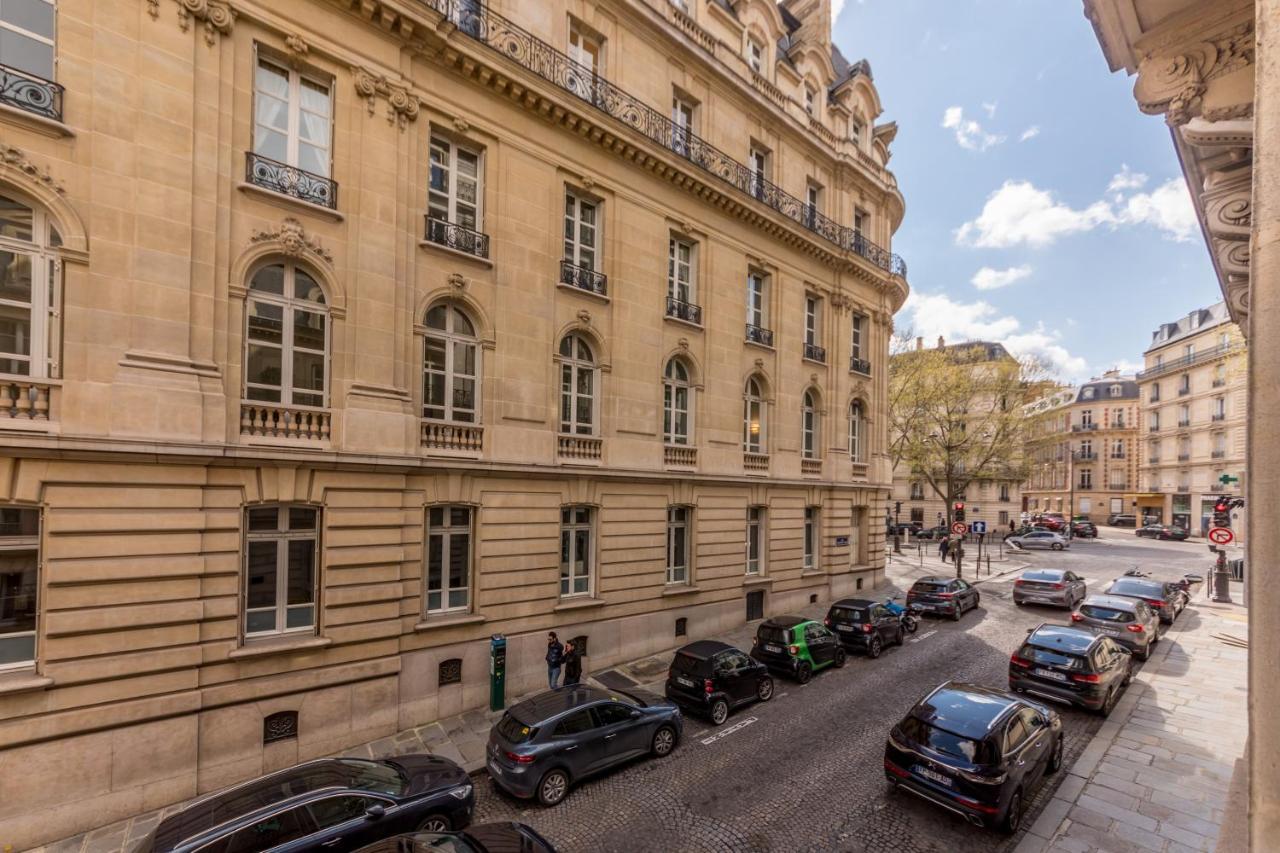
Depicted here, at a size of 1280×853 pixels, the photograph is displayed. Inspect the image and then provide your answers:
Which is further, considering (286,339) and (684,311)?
(684,311)

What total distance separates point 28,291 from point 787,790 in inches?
562

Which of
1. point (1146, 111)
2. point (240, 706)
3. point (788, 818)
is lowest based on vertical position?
point (788, 818)

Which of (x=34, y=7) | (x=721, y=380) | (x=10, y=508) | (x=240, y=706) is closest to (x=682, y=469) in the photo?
(x=721, y=380)

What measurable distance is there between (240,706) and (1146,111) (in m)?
15.2

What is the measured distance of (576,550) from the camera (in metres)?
14.4

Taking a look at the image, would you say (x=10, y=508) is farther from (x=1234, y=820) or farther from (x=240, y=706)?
(x=1234, y=820)

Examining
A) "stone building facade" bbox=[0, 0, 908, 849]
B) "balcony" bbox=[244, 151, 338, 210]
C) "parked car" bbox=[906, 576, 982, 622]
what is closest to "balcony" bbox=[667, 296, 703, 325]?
"stone building facade" bbox=[0, 0, 908, 849]

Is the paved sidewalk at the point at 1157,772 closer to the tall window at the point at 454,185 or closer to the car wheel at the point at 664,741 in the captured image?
the car wheel at the point at 664,741

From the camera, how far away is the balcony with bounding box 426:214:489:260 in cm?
1203

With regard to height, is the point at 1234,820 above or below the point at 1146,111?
below

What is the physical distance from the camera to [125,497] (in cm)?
843

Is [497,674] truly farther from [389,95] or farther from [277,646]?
[389,95]

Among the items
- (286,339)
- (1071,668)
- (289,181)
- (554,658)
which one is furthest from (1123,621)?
(289,181)

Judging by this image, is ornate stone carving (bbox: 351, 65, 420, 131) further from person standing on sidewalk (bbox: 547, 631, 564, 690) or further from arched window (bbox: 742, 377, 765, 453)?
arched window (bbox: 742, 377, 765, 453)
